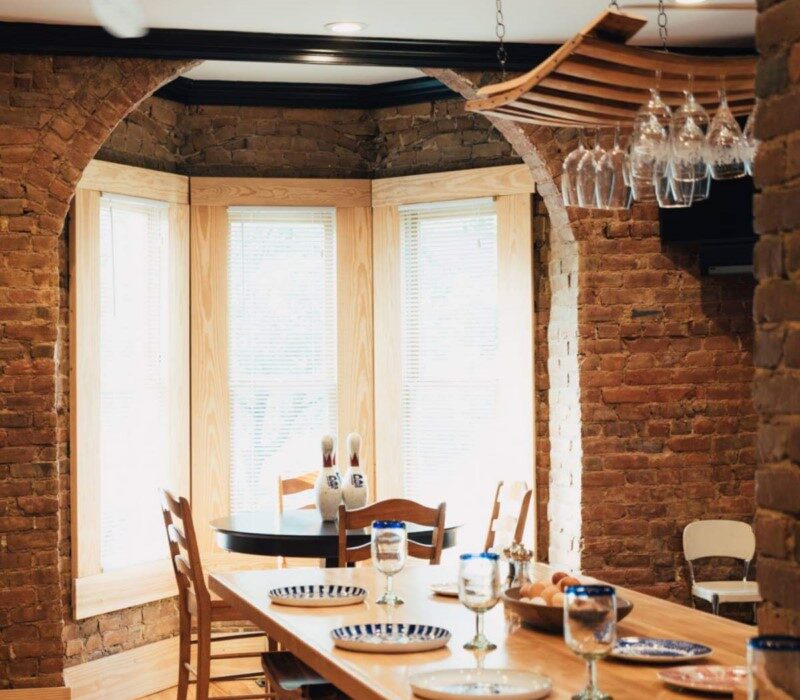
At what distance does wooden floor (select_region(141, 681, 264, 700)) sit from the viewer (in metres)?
5.84

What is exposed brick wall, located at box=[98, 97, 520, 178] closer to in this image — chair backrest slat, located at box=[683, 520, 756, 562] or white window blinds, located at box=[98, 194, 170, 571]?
white window blinds, located at box=[98, 194, 170, 571]

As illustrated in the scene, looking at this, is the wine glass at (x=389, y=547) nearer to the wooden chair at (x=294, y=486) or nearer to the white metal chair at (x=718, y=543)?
the white metal chair at (x=718, y=543)

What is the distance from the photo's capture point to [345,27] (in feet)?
16.6

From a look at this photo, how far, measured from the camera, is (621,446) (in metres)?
5.42

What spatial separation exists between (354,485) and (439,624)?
8.17ft

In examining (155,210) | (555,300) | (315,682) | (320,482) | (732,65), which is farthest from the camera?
(155,210)

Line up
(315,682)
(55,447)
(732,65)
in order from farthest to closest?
(55,447)
(315,682)
(732,65)

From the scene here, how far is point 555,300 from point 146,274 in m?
2.14

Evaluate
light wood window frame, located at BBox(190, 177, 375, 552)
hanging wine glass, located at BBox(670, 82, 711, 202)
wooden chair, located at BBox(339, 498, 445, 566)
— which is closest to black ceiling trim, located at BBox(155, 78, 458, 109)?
light wood window frame, located at BBox(190, 177, 375, 552)

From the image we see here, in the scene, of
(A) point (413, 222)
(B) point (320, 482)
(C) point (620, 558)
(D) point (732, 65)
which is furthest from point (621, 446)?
(D) point (732, 65)

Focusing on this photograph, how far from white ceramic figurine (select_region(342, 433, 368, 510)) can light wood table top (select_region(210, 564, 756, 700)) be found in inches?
66.0

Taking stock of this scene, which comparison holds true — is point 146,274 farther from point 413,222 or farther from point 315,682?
point 315,682

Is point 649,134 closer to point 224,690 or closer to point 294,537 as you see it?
point 294,537

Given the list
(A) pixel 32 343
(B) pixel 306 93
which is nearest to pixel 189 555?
(A) pixel 32 343
